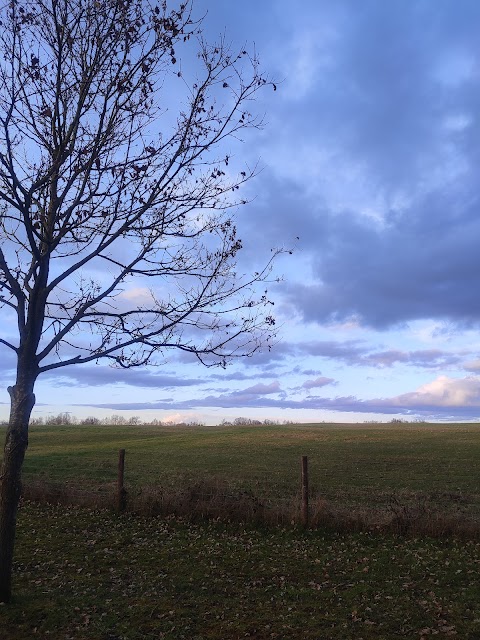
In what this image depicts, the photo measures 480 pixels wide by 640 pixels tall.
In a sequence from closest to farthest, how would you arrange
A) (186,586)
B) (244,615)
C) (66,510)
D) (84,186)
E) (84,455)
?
(244,615) → (84,186) → (186,586) → (66,510) → (84,455)

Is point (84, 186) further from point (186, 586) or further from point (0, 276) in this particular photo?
point (186, 586)

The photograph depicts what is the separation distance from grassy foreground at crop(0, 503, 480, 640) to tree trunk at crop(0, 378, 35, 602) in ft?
1.96

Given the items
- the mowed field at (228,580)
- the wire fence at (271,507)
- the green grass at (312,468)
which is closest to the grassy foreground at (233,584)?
the mowed field at (228,580)

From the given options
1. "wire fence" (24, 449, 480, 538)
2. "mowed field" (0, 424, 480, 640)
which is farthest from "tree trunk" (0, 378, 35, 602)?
"wire fence" (24, 449, 480, 538)

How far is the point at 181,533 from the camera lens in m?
13.4

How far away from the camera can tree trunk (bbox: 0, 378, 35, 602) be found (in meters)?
8.14

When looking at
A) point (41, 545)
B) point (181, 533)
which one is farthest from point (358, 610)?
point (41, 545)

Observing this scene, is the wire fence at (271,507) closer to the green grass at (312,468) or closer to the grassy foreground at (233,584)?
the grassy foreground at (233,584)

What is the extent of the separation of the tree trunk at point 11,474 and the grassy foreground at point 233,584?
0.60 metres

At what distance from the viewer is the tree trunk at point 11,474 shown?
26.7 feet

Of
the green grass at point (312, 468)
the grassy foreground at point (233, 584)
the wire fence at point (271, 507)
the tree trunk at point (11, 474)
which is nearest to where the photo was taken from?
the grassy foreground at point (233, 584)

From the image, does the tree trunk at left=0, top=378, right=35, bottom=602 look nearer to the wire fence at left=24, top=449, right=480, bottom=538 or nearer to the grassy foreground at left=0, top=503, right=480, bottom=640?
the grassy foreground at left=0, top=503, right=480, bottom=640

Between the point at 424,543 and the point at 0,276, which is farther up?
the point at 0,276

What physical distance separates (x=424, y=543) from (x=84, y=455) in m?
35.4
